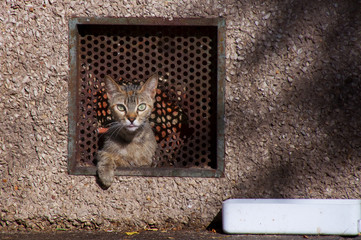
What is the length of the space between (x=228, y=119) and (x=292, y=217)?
89 cm

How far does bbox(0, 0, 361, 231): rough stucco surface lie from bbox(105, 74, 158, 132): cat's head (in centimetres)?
54

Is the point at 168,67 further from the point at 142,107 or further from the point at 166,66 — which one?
the point at 142,107

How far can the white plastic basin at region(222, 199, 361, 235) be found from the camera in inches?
125

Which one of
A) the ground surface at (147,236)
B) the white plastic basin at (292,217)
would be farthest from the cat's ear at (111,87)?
the white plastic basin at (292,217)

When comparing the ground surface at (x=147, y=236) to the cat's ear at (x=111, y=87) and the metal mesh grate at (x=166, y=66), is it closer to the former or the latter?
the metal mesh grate at (x=166, y=66)

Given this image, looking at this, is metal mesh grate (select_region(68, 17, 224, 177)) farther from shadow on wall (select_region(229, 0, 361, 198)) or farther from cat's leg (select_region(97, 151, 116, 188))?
shadow on wall (select_region(229, 0, 361, 198))

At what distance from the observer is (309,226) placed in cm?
320

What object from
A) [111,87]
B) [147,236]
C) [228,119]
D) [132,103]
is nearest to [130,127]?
[132,103]

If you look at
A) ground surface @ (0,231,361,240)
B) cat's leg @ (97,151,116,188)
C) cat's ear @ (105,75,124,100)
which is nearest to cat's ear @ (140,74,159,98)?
cat's ear @ (105,75,124,100)

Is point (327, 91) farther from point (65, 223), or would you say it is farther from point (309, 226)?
point (65, 223)

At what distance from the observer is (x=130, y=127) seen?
3.85 m

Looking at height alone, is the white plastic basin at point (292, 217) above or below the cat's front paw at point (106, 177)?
below

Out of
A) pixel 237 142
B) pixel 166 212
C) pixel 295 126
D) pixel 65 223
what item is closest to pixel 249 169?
pixel 237 142

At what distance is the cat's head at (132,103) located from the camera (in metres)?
3.84
